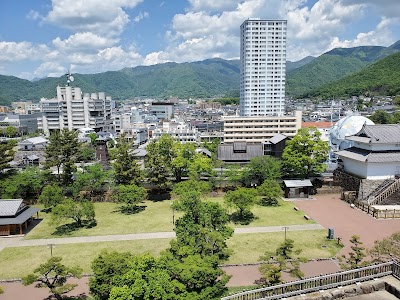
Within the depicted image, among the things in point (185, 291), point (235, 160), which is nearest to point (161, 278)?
point (185, 291)

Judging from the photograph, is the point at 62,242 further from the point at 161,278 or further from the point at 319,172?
the point at 319,172

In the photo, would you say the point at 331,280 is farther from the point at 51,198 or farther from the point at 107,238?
the point at 51,198

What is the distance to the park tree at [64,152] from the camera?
3751 centimetres

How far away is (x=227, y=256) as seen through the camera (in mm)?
21953

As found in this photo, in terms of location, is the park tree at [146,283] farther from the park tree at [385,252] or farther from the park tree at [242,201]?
the park tree at [242,201]

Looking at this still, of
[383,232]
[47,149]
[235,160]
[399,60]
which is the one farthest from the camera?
[399,60]

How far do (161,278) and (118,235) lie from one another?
15.1 meters

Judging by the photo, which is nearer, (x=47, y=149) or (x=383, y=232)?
(x=383, y=232)

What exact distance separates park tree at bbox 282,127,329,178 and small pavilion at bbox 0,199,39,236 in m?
28.5

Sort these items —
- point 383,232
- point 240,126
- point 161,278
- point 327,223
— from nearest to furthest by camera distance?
point 161,278, point 383,232, point 327,223, point 240,126

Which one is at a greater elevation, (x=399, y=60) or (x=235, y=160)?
(x=399, y=60)

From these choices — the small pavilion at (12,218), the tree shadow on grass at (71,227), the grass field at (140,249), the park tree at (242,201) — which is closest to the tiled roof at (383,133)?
the grass field at (140,249)

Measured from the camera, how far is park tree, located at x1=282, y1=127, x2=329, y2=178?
37.9 meters

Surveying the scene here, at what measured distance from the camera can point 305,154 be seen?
38.5 metres
